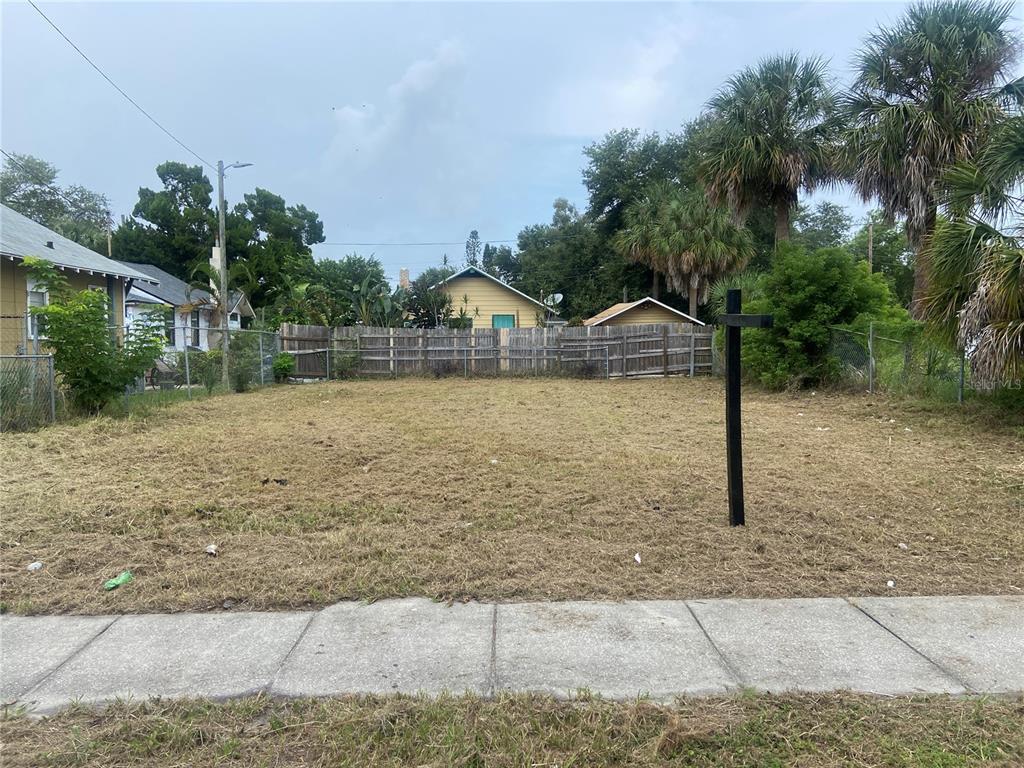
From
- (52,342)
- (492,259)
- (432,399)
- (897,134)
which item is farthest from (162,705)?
(492,259)

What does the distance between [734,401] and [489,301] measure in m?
25.4

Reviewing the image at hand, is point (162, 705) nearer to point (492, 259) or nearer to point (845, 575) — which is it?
point (845, 575)

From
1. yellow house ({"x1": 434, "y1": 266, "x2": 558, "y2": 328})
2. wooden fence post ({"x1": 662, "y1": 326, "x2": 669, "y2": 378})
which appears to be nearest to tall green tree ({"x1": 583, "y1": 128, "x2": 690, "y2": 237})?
yellow house ({"x1": 434, "y1": 266, "x2": 558, "y2": 328})

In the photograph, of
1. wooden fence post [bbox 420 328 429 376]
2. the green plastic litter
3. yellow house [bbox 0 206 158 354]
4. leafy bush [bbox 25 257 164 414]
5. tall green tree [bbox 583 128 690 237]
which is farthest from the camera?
tall green tree [bbox 583 128 690 237]

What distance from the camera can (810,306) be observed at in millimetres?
13789

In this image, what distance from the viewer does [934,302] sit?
9.38 metres

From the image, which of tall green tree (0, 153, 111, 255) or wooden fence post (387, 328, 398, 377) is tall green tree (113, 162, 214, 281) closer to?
tall green tree (0, 153, 111, 255)

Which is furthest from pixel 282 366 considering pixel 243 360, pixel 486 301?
pixel 486 301

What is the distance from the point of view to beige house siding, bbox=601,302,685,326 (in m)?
27.6

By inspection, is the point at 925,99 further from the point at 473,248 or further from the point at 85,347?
the point at 473,248

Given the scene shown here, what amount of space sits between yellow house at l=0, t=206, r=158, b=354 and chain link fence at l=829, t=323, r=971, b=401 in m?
14.6

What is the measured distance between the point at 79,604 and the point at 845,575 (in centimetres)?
467

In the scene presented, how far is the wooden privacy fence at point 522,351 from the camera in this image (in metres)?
21.1

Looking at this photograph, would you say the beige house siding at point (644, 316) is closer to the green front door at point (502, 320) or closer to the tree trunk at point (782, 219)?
the green front door at point (502, 320)
